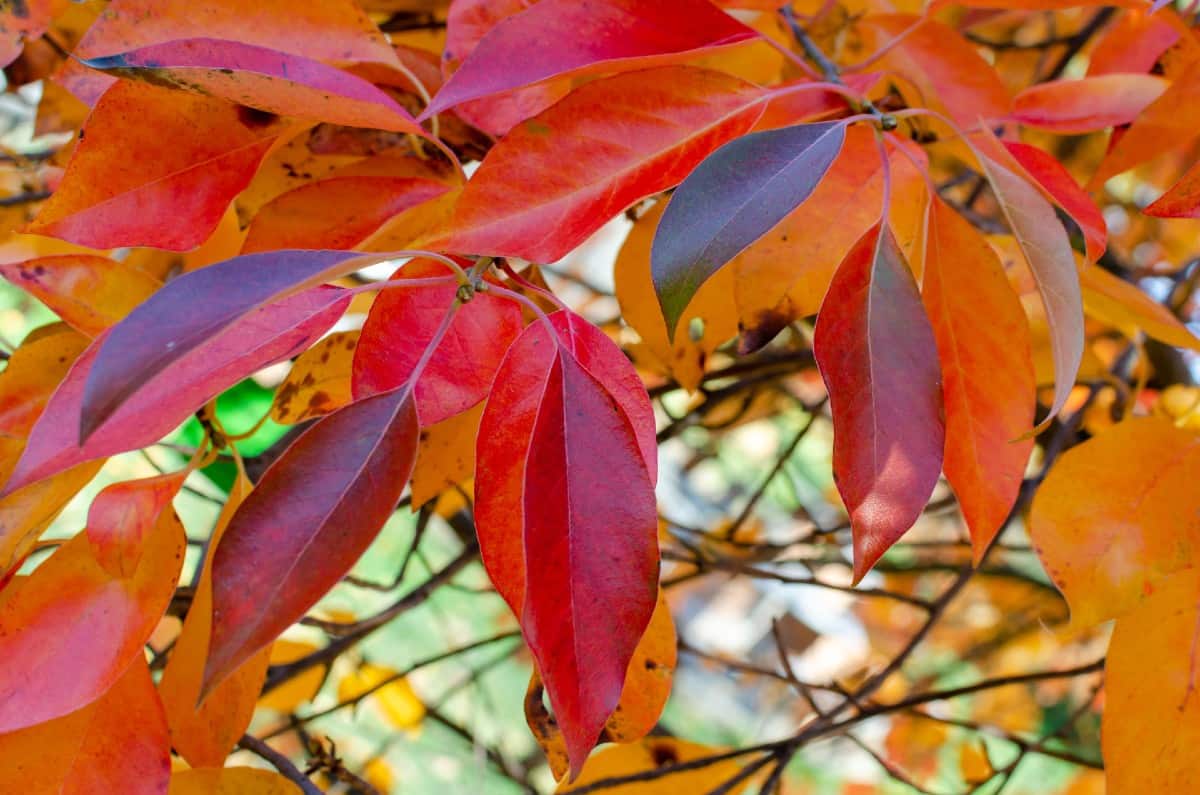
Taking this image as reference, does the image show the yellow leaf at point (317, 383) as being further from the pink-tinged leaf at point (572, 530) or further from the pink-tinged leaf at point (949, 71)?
the pink-tinged leaf at point (949, 71)

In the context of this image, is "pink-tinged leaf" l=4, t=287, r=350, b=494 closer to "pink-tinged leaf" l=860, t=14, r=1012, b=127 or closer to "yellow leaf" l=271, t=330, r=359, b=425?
"yellow leaf" l=271, t=330, r=359, b=425

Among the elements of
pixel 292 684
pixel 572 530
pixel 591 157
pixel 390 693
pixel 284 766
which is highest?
pixel 591 157

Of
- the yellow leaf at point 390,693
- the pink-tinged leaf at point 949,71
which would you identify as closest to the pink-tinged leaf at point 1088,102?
the pink-tinged leaf at point 949,71

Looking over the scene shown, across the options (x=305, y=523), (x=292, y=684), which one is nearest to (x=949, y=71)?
(x=305, y=523)

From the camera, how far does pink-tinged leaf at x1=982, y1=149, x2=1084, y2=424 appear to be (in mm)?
332

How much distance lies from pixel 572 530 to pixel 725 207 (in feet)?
0.37

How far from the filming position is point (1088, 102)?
515 mm

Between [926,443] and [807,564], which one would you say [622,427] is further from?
[807,564]

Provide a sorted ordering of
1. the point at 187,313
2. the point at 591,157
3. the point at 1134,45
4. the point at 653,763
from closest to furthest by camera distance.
A: 1. the point at 187,313
2. the point at 591,157
3. the point at 1134,45
4. the point at 653,763

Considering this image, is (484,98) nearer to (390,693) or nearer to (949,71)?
(949,71)

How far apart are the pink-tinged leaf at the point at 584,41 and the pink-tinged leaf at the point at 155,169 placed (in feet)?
0.33

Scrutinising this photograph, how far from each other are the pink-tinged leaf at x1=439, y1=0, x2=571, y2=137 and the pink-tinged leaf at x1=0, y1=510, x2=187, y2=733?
21 cm

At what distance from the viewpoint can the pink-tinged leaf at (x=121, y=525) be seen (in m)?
0.39

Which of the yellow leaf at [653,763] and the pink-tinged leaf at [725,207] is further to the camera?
the yellow leaf at [653,763]
